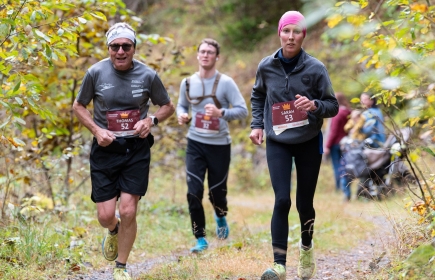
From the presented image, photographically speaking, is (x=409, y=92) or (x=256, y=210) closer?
(x=409, y=92)

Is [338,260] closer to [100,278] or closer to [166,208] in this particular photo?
[100,278]

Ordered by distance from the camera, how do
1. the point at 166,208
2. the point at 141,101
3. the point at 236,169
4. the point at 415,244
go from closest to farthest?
the point at 415,244, the point at 141,101, the point at 166,208, the point at 236,169

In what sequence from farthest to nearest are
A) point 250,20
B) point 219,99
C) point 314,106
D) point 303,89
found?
point 250,20 → point 219,99 → point 303,89 → point 314,106

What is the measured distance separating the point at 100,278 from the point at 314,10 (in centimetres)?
346

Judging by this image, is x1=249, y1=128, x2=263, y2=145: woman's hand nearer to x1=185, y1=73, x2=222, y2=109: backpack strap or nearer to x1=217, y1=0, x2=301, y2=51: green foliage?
x1=185, y1=73, x2=222, y2=109: backpack strap

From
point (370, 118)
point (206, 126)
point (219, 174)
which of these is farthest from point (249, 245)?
point (370, 118)

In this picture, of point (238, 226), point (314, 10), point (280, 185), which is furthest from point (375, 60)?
point (238, 226)

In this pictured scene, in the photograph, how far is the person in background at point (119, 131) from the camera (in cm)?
496

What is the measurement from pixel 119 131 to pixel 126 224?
30.3 inches

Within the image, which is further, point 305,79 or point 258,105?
point 258,105

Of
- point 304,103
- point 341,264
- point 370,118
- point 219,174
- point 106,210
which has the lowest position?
point 341,264

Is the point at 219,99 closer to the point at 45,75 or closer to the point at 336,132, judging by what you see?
the point at 45,75

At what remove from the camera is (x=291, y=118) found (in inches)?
190

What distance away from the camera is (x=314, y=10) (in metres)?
2.88
